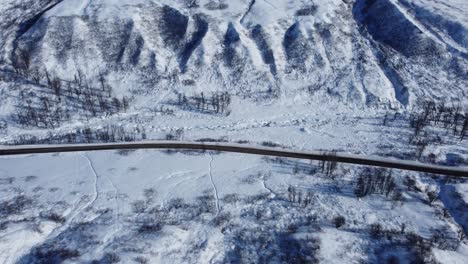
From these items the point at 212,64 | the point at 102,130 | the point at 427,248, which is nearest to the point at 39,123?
the point at 102,130

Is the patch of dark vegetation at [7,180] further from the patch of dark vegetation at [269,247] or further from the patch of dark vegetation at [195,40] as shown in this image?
the patch of dark vegetation at [195,40]

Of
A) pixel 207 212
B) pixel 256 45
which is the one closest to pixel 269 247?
pixel 207 212

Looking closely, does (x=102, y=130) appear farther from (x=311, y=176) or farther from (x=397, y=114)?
(x=397, y=114)

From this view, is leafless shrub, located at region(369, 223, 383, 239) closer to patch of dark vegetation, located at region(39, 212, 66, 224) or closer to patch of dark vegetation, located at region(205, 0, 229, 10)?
patch of dark vegetation, located at region(39, 212, 66, 224)

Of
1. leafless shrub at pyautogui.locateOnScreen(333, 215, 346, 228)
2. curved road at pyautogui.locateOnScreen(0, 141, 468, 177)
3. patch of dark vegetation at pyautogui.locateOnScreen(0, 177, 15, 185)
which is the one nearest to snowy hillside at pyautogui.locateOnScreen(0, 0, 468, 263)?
leafless shrub at pyautogui.locateOnScreen(333, 215, 346, 228)

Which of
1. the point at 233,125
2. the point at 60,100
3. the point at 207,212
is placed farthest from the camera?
the point at 60,100

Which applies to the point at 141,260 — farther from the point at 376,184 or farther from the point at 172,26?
the point at 172,26
